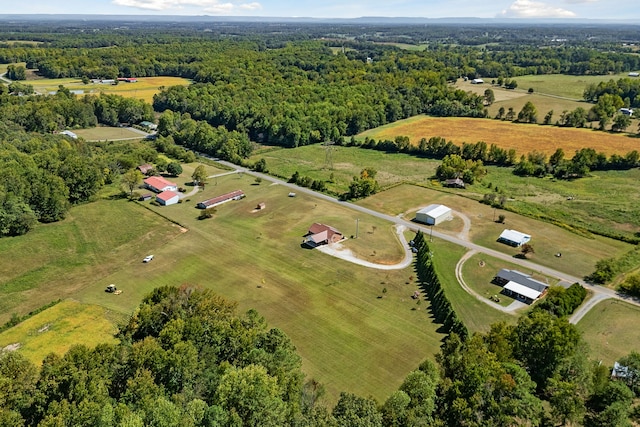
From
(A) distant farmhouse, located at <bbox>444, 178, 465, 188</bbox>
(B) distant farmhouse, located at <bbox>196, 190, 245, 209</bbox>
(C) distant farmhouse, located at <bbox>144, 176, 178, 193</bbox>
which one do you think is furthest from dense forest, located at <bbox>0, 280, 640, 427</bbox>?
(C) distant farmhouse, located at <bbox>144, 176, 178, 193</bbox>

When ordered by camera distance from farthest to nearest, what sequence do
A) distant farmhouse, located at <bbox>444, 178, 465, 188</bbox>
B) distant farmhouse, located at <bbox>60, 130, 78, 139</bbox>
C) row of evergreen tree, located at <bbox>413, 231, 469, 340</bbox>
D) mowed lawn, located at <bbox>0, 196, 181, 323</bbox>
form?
distant farmhouse, located at <bbox>60, 130, 78, 139</bbox> < distant farmhouse, located at <bbox>444, 178, 465, 188</bbox> < mowed lawn, located at <bbox>0, 196, 181, 323</bbox> < row of evergreen tree, located at <bbox>413, 231, 469, 340</bbox>

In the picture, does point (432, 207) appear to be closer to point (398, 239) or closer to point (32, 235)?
point (398, 239)

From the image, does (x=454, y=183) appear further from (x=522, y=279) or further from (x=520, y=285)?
(x=520, y=285)

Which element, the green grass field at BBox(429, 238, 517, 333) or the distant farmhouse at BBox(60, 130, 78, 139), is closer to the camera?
the green grass field at BBox(429, 238, 517, 333)

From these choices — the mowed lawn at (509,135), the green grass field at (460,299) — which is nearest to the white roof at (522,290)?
the green grass field at (460,299)

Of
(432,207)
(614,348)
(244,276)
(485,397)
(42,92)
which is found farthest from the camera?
(42,92)

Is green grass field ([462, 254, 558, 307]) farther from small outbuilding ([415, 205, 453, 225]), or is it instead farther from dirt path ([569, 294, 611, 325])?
small outbuilding ([415, 205, 453, 225])

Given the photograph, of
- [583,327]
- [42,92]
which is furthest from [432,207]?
[42,92]
